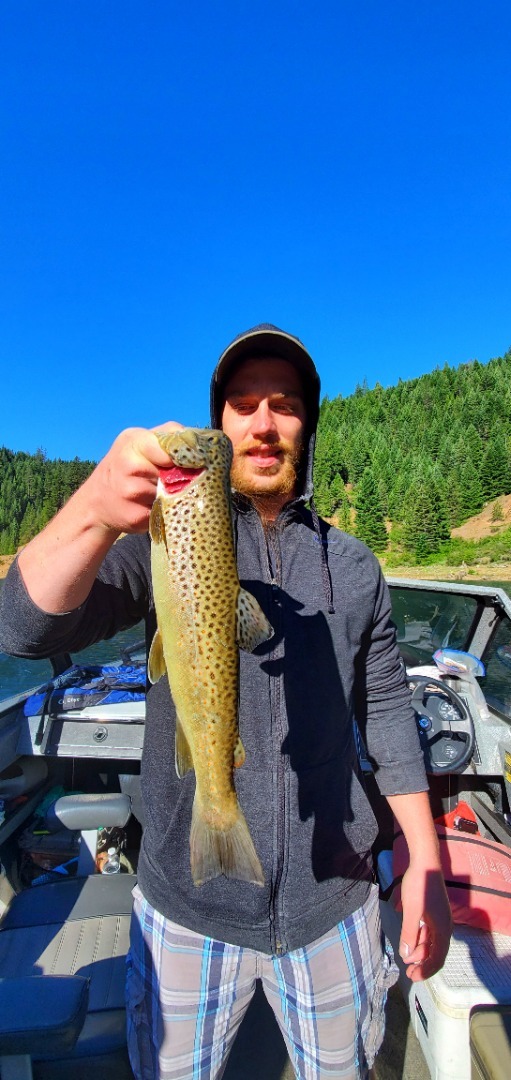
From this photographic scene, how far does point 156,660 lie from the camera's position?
6.68 feet

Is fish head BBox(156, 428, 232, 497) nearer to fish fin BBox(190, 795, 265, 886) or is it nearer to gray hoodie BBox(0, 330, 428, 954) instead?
gray hoodie BBox(0, 330, 428, 954)

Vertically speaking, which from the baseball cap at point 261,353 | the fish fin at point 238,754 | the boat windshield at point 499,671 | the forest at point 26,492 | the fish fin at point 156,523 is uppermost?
the forest at point 26,492

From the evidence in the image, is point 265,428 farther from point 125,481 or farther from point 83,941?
point 83,941

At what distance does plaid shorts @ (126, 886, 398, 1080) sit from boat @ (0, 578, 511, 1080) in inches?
12.4

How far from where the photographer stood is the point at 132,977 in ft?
7.80

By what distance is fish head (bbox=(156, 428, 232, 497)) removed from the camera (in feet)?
6.05

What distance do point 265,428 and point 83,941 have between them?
3.70m

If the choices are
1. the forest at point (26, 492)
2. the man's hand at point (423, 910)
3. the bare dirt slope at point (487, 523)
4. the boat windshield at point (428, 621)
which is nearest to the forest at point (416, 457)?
the bare dirt slope at point (487, 523)

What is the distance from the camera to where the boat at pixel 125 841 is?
258 cm

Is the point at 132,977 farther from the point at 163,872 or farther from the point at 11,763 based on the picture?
the point at 11,763

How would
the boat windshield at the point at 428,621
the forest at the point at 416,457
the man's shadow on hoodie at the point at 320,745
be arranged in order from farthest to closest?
1. the forest at the point at 416,457
2. the boat windshield at the point at 428,621
3. the man's shadow on hoodie at the point at 320,745

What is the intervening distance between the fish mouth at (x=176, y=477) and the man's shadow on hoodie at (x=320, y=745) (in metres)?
0.71

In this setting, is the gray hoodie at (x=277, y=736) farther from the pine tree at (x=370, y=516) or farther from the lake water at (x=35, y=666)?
the pine tree at (x=370, y=516)

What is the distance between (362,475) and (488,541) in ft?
137
